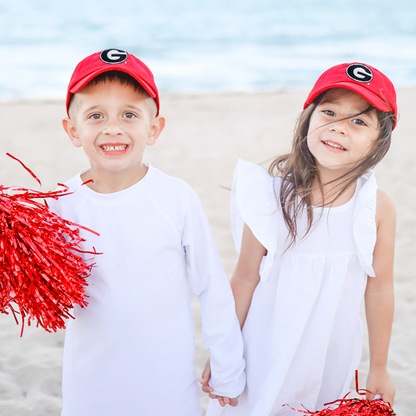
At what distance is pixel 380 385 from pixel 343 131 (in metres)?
0.97

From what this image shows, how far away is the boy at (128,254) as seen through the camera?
1539 mm

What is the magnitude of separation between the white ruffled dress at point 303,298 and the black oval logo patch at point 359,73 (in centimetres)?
38

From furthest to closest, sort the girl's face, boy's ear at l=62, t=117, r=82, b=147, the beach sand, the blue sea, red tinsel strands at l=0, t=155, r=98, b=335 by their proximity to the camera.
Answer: the blue sea, the beach sand, the girl's face, boy's ear at l=62, t=117, r=82, b=147, red tinsel strands at l=0, t=155, r=98, b=335

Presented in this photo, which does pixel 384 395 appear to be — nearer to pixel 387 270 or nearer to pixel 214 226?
pixel 387 270

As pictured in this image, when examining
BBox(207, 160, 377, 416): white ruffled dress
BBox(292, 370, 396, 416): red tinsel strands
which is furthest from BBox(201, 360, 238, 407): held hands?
BBox(292, 370, 396, 416): red tinsel strands

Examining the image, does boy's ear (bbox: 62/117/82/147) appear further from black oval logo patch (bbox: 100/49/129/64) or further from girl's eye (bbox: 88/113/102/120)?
black oval logo patch (bbox: 100/49/129/64)

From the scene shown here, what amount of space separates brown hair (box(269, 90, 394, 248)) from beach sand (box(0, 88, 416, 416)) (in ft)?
4.49

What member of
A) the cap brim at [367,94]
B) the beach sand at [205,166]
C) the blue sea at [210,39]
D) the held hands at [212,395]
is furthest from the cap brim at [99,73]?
the blue sea at [210,39]

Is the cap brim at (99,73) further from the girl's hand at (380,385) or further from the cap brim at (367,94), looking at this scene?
the girl's hand at (380,385)

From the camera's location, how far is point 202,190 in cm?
534

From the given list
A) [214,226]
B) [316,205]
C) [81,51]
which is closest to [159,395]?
[316,205]

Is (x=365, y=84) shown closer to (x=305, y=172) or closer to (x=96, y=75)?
(x=305, y=172)

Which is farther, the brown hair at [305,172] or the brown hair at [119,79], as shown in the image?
the brown hair at [305,172]

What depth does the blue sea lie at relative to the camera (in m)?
14.0
